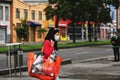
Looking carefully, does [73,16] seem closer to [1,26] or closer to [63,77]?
[1,26]

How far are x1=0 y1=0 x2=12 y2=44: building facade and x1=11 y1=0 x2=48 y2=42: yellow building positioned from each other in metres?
0.71

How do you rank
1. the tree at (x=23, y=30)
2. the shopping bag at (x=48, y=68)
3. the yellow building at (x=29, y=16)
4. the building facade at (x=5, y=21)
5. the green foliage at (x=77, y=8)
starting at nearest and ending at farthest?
the shopping bag at (x=48, y=68) → the tree at (x=23, y=30) → the green foliage at (x=77, y=8) → the building facade at (x=5, y=21) → the yellow building at (x=29, y=16)

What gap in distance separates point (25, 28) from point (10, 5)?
21.5 m

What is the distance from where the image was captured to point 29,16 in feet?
262

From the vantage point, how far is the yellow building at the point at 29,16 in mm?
74869

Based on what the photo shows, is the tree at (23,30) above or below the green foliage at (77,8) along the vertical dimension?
below

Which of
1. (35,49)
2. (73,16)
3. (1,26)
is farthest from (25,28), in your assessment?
(1,26)

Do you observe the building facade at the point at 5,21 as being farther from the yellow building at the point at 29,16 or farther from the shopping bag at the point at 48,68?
the shopping bag at the point at 48,68

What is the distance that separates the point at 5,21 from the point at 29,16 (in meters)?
7.68

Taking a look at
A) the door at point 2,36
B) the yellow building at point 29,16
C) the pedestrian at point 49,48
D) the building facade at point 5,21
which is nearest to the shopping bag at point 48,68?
the pedestrian at point 49,48

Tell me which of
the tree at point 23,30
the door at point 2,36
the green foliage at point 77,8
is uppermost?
the green foliage at point 77,8

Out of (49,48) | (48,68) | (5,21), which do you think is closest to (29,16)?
(5,21)

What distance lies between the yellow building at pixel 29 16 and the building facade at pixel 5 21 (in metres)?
0.71

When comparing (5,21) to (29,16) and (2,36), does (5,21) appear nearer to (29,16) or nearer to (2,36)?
(2,36)
